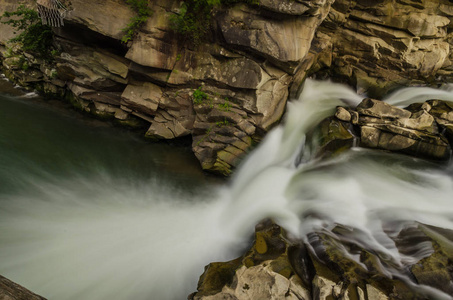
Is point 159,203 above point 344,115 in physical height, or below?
below

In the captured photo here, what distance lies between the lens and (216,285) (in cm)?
395

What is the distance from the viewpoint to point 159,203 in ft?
21.6

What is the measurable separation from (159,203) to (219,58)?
13.9 feet

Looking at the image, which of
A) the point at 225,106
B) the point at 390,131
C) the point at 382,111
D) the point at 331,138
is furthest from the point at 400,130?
the point at 225,106

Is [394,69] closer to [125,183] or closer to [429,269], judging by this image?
[429,269]

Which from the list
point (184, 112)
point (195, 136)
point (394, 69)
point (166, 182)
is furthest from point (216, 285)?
point (394, 69)

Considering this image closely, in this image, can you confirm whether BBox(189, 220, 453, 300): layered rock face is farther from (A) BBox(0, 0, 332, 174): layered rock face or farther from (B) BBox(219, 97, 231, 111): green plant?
(B) BBox(219, 97, 231, 111): green plant

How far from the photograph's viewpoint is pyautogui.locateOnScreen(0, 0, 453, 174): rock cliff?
23.4 feet

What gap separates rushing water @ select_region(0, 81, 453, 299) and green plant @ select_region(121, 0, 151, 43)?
300 centimetres

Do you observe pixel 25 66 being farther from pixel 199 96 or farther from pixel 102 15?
pixel 199 96

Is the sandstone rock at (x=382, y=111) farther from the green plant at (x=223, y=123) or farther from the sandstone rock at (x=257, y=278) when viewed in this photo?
the sandstone rock at (x=257, y=278)

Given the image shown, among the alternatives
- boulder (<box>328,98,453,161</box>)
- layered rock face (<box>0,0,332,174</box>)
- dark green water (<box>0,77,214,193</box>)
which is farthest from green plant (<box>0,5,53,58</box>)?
boulder (<box>328,98,453,161</box>)

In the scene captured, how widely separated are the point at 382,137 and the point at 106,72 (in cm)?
826

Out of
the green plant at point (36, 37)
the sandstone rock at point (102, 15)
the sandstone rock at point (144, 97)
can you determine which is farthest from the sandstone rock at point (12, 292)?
the green plant at point (36, 37)
